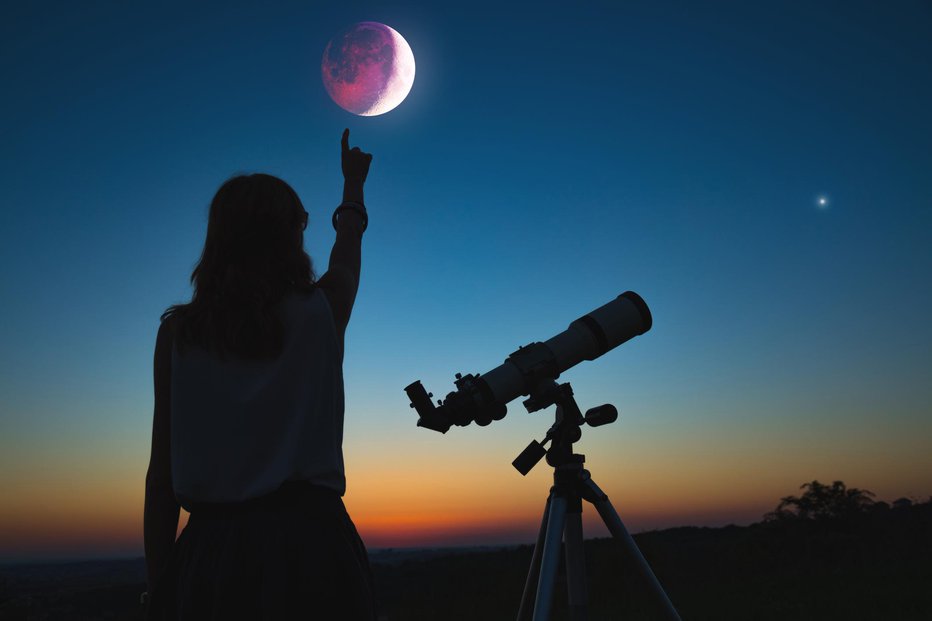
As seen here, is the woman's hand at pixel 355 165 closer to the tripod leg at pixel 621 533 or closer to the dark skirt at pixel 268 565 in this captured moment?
the dark skirt at pixel 268 565

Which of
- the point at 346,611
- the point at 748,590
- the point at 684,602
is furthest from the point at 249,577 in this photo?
the point at 748,590

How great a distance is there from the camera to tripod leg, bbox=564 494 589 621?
3.37 m

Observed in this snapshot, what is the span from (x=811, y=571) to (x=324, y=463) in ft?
33.0

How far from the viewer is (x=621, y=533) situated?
139 inches

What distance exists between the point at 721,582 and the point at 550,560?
7205 millimetres

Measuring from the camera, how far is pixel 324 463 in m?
1.56

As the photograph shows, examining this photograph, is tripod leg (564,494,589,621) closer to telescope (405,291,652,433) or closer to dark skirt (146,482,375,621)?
telescope (405,291,652,433)

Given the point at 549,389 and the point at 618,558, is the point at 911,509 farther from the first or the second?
the point at 549,389

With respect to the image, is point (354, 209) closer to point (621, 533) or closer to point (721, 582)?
point (621, 533)

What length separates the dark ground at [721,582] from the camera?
6.84 metres

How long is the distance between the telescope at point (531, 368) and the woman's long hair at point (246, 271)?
2.38 m

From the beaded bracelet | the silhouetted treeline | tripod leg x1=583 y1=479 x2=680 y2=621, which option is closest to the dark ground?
the silhouetted treeline

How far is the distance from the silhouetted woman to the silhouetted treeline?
6346mm

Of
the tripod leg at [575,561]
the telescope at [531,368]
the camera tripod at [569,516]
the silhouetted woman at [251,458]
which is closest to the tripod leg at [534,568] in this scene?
the camera tripod at [569,516]
